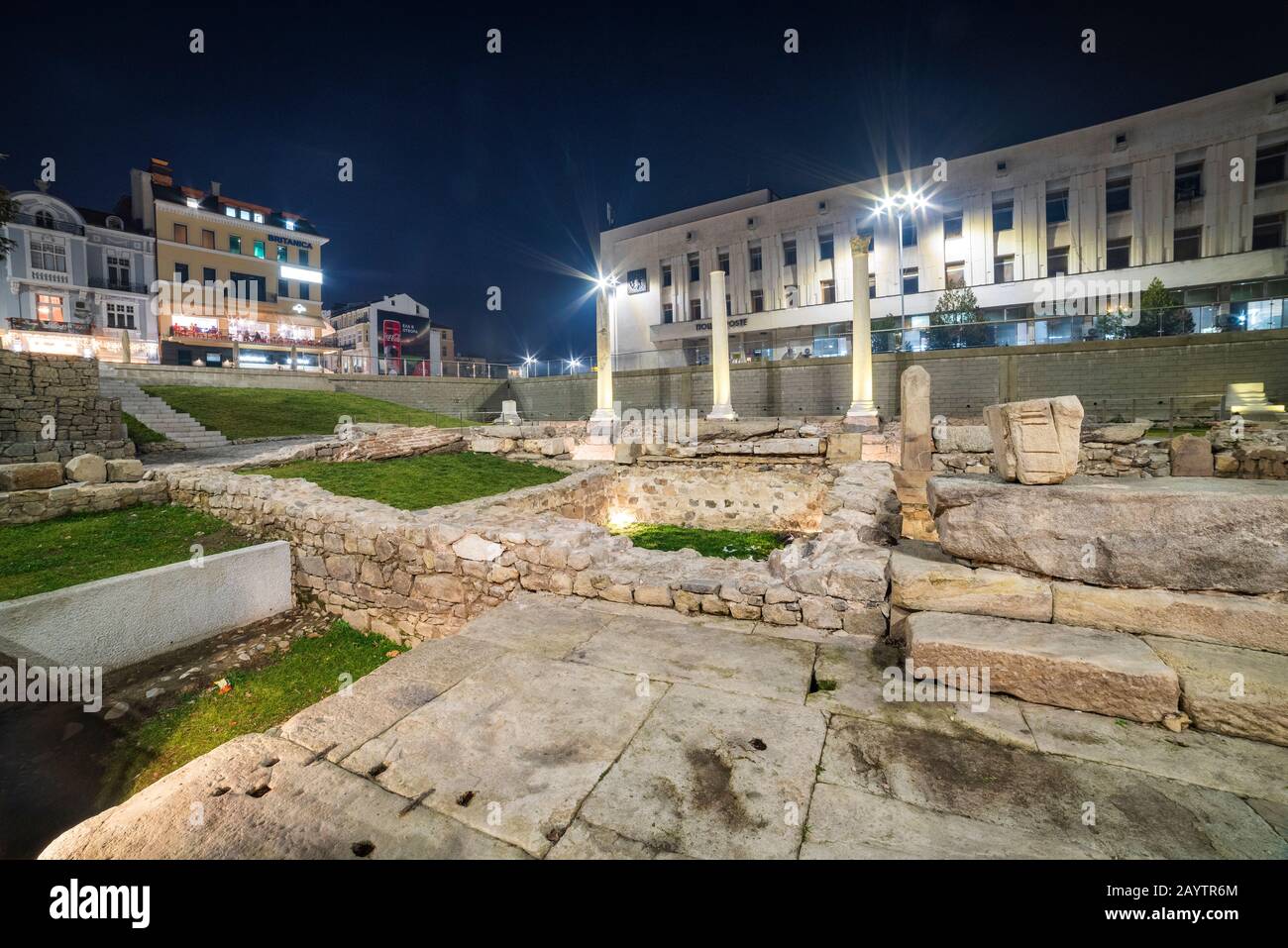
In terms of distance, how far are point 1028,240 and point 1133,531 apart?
1392 inches

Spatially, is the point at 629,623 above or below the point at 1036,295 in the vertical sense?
below

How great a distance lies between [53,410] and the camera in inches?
459

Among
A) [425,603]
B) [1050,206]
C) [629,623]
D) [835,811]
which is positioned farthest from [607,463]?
[1050,206]

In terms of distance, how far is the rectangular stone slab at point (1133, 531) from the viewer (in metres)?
2.83

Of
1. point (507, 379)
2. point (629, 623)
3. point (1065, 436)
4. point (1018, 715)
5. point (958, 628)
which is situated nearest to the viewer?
point (1018, 715)

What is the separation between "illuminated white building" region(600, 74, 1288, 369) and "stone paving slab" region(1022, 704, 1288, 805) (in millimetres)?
19827

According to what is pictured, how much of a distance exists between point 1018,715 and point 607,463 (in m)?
11.8

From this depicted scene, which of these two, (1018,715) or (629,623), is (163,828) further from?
(1018,715)

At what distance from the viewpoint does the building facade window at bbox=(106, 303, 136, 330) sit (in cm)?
3172

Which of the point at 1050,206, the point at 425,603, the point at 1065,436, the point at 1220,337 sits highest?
the point at 1050,206

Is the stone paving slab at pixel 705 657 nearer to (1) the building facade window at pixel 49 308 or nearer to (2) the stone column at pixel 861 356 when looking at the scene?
(2) the stone column at pixel 861 356

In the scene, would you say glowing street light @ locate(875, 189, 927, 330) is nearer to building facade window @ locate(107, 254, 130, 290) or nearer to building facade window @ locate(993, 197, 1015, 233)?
building facade window @ locate(993, 197, 1015, 233)

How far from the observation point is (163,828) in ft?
6.36
